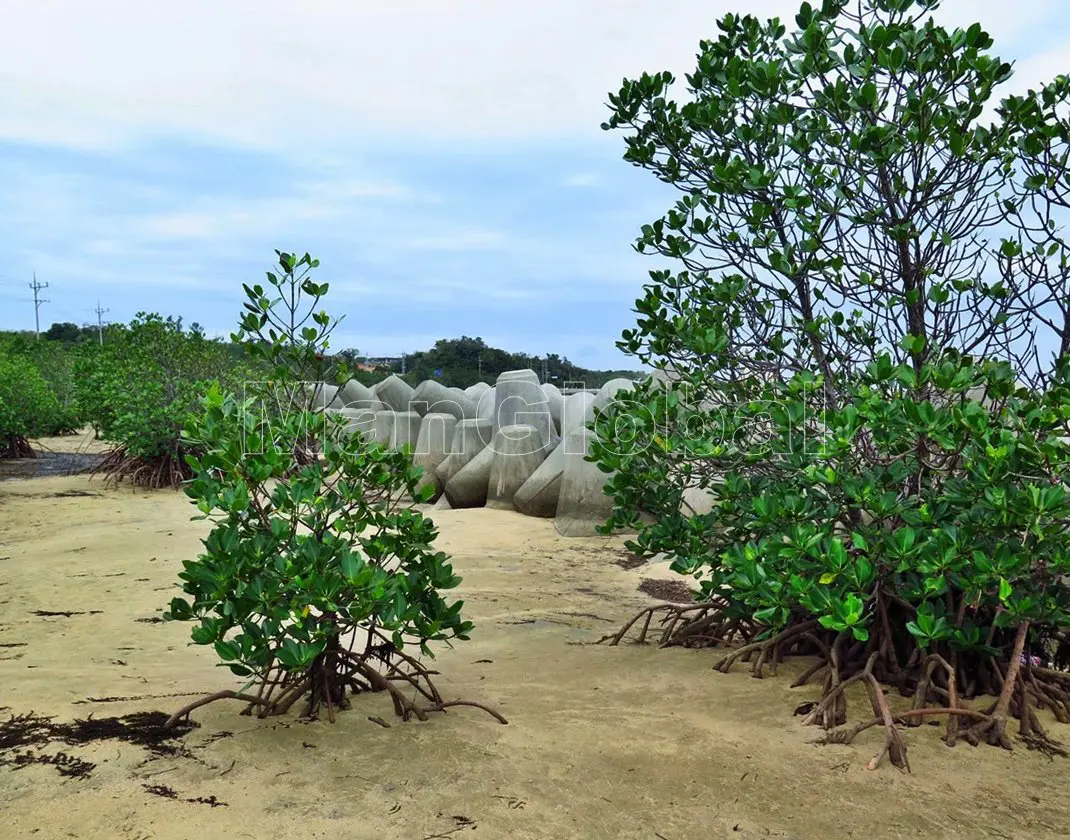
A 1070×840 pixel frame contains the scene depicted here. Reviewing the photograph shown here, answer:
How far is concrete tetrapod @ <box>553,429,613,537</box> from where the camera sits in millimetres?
9273

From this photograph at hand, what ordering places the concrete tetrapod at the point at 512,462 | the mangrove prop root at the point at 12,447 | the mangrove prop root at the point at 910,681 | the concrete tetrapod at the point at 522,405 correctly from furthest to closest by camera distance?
the mangrove prop root at the point at 12,447
the concrete tetrapod at the point at 522,405
the concrete tetrapod at the point at 512,462
the mangrove prop root at the point at 910,681

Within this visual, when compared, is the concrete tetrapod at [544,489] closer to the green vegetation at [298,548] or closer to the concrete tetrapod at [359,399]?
the green vegetation at [298,548]

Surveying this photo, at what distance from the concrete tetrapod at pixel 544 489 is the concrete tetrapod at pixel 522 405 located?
0.84 meters

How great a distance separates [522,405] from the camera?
1149cm

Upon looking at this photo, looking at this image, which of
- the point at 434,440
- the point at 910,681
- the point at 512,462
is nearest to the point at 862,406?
the point at 910,681

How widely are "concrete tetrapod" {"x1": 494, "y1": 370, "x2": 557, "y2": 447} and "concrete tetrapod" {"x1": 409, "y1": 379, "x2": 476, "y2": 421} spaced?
2.71 meters

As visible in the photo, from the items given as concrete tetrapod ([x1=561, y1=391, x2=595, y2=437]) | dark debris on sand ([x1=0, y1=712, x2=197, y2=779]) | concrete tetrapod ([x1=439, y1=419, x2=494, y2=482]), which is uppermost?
concrete tetrapod ([x1=561, y1=391, x2=595, y2=437])

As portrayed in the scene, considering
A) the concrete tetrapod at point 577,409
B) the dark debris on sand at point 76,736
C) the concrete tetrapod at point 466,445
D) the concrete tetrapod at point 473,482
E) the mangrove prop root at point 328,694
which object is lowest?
the dark debris on sand at point 76,736

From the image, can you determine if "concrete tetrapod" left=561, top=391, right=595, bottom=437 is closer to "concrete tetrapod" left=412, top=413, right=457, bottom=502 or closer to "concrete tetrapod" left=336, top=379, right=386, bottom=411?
"concrete tetrapod" left=412, top=413, right=457, bottom=502

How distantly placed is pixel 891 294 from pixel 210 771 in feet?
11.9

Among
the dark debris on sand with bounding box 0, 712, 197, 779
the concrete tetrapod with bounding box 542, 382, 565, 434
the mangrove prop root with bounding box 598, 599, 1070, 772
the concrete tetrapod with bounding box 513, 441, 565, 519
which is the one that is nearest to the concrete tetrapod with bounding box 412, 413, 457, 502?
the concrete tetrapod with bounding box 542, 382, 565, 434

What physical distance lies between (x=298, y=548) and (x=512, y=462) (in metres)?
7.45

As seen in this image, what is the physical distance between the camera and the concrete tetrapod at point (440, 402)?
14680 millimetres

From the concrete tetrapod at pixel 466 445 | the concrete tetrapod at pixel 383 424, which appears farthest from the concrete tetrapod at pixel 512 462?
the concrete tetrapod at pixel 383 424
